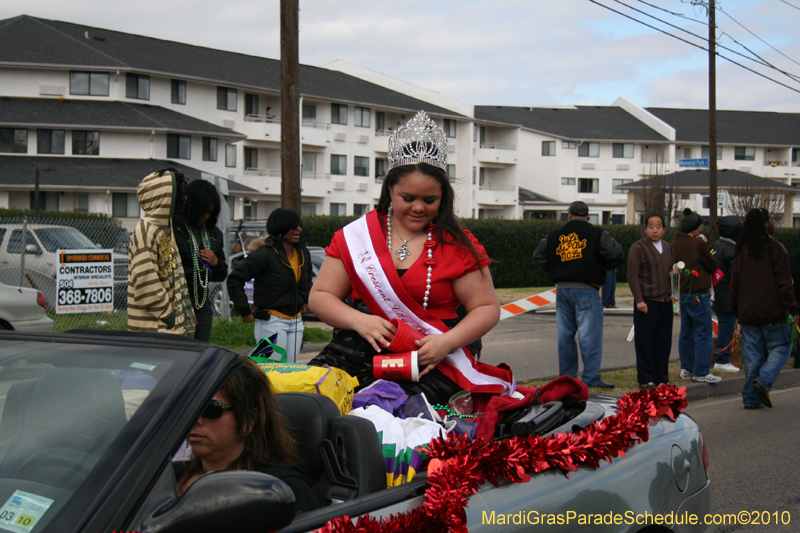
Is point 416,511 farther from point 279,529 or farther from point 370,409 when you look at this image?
point 370,409

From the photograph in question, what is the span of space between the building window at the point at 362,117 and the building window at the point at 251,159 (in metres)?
7.10

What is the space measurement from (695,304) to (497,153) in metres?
48.4

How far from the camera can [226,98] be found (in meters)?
43.0

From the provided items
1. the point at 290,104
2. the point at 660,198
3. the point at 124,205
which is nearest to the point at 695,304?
the point at 290,104

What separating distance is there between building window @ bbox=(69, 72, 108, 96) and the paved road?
37713mm

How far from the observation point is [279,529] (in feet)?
5.71

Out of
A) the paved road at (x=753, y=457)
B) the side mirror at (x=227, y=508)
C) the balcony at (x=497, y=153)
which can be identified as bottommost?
the paved road at (x=753, y=457)

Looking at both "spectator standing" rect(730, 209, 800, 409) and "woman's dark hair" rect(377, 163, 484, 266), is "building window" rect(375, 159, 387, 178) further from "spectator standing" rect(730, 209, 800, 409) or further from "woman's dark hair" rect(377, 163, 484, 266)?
"woman's dark hair" rect(377, 163, 484, 266)

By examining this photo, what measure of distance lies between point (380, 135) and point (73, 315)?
39.2 metres

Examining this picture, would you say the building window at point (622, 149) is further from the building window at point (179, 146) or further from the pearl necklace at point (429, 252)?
the pearl necklace at point (429, 252)

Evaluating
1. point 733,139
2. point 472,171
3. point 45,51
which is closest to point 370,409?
point 45,51

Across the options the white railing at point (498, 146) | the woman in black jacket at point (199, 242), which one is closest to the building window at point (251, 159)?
the white railing at point (498, 146)

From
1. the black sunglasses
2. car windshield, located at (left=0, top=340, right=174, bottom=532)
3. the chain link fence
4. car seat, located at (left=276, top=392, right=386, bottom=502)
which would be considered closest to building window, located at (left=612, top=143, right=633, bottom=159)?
the chain link fence

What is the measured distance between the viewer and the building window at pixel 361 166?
48375 mm
